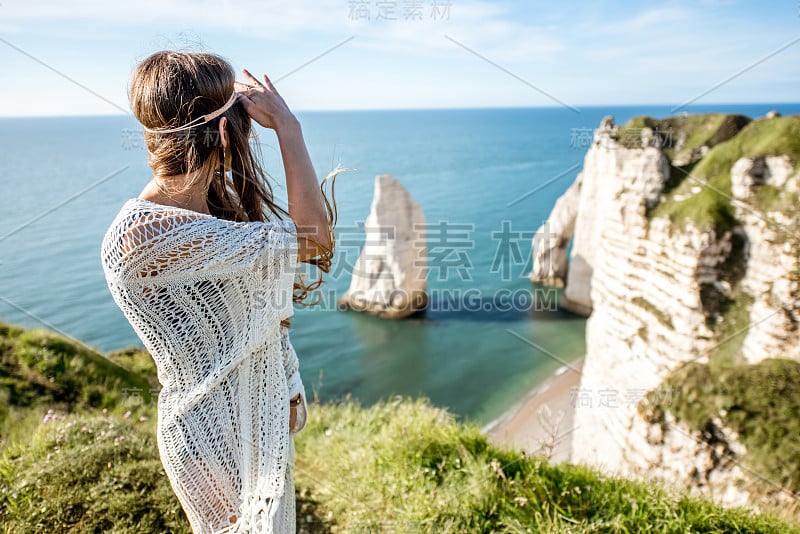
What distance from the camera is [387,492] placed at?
122 inches

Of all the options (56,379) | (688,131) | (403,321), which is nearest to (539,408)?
(688,131)

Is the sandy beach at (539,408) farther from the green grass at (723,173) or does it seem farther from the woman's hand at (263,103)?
the woman's hand at (263,103)

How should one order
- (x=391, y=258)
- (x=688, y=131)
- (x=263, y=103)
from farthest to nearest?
(x=391, y=258) → (x=688, y=131) → (x=263, y=103)

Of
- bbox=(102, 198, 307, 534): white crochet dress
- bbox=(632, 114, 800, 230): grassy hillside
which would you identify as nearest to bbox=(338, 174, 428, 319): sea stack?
bbox=(632, 114, 800, 230): grassy hillside

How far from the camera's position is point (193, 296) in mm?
1322

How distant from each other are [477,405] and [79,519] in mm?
10404

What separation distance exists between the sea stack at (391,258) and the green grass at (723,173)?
9390 mm

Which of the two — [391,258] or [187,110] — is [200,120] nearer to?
[187,110]

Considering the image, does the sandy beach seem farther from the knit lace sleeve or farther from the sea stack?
the knit lace sleeve

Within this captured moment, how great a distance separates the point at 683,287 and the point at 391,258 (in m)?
10.2

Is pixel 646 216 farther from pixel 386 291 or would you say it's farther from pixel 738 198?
pixel 386 291

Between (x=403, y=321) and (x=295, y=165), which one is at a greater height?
(x=295, y=165)

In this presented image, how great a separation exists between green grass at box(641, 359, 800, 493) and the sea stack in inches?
423

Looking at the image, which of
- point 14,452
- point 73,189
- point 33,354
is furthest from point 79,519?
point 73,189
